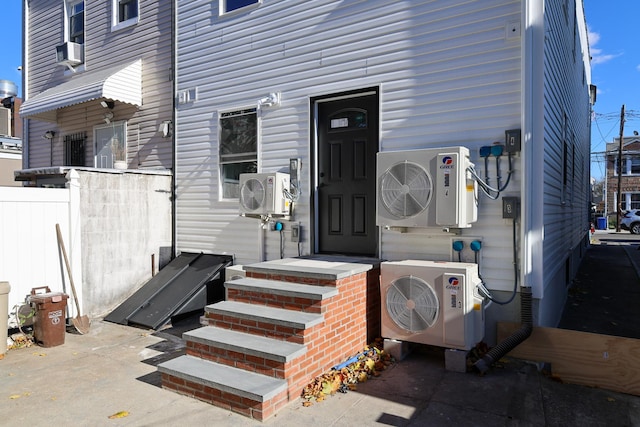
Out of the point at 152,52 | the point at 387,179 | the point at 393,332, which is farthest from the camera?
the point at 152,52

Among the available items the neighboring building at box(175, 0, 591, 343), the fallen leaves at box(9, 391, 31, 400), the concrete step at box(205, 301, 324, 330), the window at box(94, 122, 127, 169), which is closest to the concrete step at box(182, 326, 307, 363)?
the concrete step at box(205, 301, 324, 330)

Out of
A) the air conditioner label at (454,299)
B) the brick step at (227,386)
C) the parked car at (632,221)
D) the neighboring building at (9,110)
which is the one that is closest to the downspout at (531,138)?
the air conditioner label at (454,299)

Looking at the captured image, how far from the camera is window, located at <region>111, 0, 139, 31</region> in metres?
8.66

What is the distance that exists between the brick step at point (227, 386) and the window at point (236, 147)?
348cm

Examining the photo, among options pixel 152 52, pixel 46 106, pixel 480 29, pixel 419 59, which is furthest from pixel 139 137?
pixel 480 29

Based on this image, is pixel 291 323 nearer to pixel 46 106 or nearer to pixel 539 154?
pixel 539 154

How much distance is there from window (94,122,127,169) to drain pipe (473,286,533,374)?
7.31 metres

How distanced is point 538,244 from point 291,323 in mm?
2624

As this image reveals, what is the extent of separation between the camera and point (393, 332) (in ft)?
14.3

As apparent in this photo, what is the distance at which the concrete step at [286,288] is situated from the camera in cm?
398

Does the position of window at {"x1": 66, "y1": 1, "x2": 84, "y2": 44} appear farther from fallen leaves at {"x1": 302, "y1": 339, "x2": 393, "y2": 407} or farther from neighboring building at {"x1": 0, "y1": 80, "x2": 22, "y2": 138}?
neighboring building at {"x1": 0, "y1": 80, "x2": 22, "y2": 138}

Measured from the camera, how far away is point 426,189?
4.45 m

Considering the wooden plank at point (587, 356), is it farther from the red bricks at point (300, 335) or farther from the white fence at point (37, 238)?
the white fence at point (37, 238)

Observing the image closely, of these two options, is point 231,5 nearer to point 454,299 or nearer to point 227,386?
point 454,299
